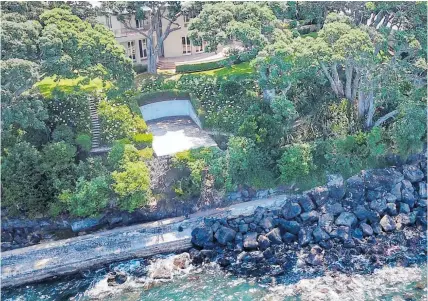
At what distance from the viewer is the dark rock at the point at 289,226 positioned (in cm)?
3694

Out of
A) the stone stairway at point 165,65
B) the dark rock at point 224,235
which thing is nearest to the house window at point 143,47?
the stone stairway at point 165,65

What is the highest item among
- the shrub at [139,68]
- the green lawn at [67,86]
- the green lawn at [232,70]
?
the shrub at [139,68]

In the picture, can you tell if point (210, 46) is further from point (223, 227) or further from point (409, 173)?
point (409, 173)

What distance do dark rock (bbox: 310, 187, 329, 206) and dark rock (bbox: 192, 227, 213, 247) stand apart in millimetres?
9616

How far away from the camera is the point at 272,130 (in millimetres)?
39562

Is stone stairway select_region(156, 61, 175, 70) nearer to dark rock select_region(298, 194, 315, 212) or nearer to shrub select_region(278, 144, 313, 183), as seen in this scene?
shrub select_region(278, 144, 313, 183)

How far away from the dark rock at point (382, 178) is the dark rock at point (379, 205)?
183 cm

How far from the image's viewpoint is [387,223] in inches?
1462

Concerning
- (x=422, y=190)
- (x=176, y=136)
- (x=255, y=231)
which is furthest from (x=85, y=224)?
(x=422, y=190)

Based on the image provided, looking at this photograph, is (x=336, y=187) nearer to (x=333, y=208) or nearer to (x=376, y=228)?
(x=333, y=208)

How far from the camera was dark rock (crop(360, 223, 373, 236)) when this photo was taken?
36500mm

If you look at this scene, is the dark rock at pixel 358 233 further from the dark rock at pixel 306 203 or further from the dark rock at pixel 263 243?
the dark rock at pixel 263 243

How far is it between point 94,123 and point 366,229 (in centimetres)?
2532

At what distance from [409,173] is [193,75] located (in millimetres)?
22968
